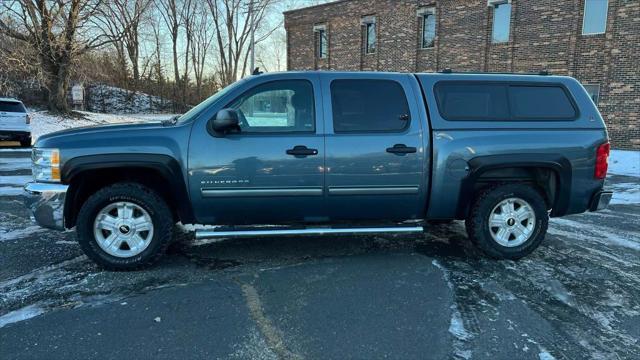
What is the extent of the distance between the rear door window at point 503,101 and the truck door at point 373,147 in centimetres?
37

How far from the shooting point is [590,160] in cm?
487

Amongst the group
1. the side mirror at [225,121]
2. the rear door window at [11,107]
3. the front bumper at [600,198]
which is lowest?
the front bumper at [600,198]

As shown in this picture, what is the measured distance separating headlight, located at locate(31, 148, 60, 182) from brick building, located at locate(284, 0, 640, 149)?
18164 millimetres

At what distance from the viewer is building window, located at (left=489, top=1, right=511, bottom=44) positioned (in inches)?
777

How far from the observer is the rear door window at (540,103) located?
490cm

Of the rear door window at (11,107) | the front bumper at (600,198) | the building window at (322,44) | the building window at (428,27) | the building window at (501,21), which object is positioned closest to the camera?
the front bumper at (600,198)

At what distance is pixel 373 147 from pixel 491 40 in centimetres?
1803

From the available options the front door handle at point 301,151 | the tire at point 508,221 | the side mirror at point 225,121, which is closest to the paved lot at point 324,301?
the tire at point 508,221

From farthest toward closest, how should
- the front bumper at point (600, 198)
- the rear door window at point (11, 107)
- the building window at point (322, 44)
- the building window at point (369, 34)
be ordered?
the building window at point (322, 44) < the building window at point (369, 34) < the rear door window at point (11, 107) < the front bumper at point (600, 198)

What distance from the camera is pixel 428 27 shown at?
22891mm

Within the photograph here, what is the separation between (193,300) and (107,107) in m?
35.6

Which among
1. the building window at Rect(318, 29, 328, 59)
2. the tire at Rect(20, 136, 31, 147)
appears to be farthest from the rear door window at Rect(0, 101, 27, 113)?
the building window at Rect(318, 29, 328, 59)

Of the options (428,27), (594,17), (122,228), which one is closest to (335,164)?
(122,228)

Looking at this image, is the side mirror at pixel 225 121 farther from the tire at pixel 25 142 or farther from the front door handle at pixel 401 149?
the tire at pixel 25 142
